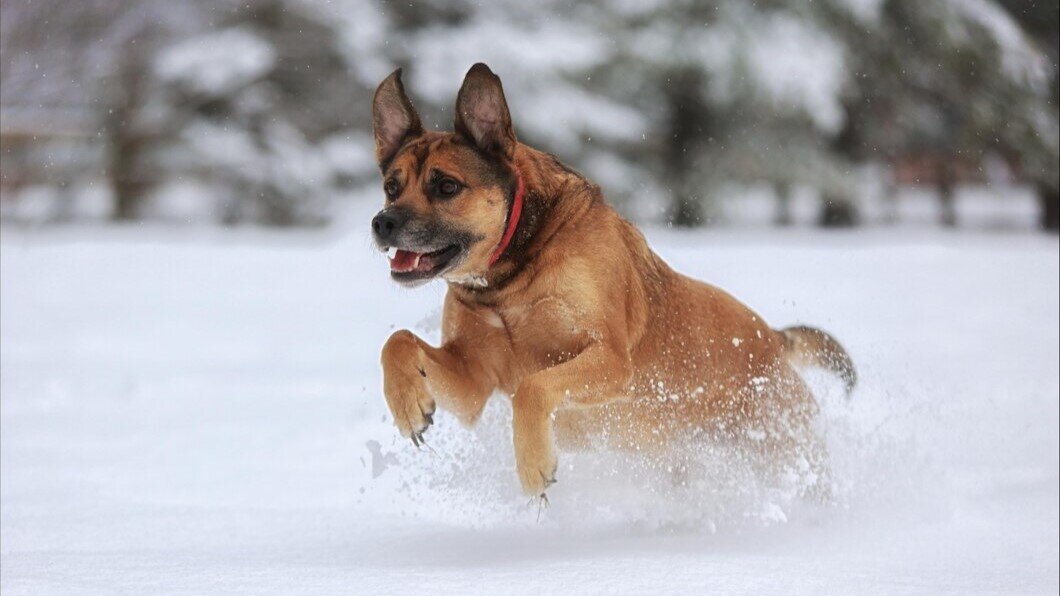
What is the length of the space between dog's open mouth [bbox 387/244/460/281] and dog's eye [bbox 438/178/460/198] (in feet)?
0.59

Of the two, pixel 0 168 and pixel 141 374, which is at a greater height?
pixel 0 168

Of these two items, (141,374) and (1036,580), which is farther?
(141,374)

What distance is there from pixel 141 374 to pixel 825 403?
619cm

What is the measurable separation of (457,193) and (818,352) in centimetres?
199

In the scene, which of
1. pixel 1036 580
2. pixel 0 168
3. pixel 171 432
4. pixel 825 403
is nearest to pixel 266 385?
pixel 171 432

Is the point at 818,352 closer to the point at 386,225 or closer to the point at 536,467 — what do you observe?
the point at 536,467

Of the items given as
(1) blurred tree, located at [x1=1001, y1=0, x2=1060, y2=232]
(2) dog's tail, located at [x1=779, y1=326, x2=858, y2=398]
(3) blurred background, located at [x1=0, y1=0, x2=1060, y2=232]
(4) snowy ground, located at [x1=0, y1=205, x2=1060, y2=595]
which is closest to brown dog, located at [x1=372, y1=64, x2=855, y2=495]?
(4) snowy ground, located at [x1=0, y1=205, x2=1060, y2=595]

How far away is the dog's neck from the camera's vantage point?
13.3 ft

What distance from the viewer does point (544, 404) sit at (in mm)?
3736

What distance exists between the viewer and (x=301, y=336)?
1173 cm

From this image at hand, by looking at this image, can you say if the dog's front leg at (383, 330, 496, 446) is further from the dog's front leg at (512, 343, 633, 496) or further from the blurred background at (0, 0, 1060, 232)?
the blurred background at (0, 0, 1060, 232)

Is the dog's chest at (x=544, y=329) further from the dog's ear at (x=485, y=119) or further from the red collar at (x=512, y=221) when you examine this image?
the dog's ear at (x=485, y=119)

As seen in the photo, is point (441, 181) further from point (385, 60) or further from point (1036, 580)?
point (385, 60)

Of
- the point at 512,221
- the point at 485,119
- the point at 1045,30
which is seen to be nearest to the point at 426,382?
the point at 512,221
